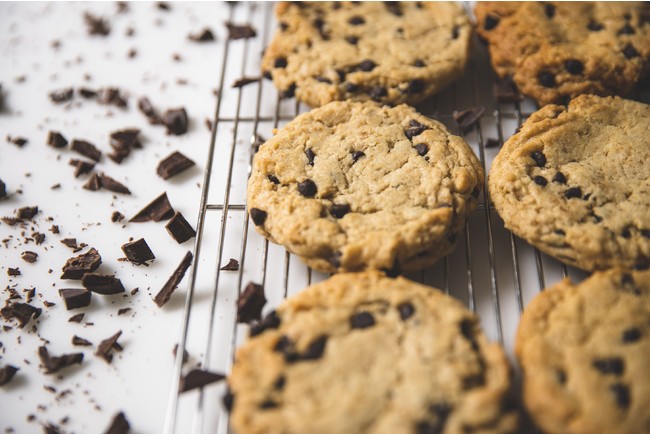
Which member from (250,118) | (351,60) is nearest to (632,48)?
(351,60)

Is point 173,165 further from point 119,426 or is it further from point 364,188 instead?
point 119,426

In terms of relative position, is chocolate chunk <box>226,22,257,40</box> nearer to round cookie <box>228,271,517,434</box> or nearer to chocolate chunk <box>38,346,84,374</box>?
round cookie <box>228,271,517,434</box>

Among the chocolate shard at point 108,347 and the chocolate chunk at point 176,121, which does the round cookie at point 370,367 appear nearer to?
the chocolate shard at point 108,347

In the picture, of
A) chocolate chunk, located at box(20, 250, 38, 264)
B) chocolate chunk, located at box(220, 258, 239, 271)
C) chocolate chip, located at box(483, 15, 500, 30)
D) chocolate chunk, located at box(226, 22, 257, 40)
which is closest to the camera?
chocolate chunk, located at box(220, 258, 239, 271)

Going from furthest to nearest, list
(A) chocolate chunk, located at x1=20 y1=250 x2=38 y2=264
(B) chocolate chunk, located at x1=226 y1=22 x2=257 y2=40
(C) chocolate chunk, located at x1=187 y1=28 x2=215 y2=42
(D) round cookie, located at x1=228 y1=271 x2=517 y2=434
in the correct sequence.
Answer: (C) chocolate chunk, located at x1=187 y1=28 x2=215 y2=42
(B) chocolate chunk, located at x1=226 y1=22 x2=257 y2=40
(A) chocolate chunk, located at x1=20 y1=250 x2=38 y2=264
(D) round cookie, located at x1=228 y1=271 x2=517 y2=434

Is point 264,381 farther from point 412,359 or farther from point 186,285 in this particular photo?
point 186,285

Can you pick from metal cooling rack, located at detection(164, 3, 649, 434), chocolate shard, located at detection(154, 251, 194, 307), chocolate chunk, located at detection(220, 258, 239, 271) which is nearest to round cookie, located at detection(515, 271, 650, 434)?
metal cooling rack, located at detection(164, 3, 649, 434)
